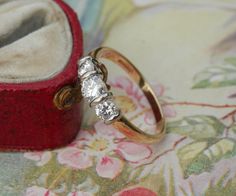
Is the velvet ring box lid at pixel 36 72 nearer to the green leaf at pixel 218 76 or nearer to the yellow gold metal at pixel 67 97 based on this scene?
the yellow gold metal at pixel 67 97

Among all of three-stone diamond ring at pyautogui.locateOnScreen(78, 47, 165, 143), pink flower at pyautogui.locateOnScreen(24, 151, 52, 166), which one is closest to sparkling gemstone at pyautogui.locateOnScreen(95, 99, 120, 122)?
three-stone diamond ring at pyautogui.locateOnScreen(78, 47, 165, 143)

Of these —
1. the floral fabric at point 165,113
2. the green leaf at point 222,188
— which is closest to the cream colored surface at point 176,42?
the floral fabric at point 165,113

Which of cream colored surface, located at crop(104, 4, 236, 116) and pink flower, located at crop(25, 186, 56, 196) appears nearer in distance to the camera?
pink flower, located at crop(25, 186, 56, 196)

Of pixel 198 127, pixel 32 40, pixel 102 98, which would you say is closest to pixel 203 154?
pixel 198 127

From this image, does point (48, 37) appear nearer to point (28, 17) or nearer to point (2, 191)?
point (28, 17)

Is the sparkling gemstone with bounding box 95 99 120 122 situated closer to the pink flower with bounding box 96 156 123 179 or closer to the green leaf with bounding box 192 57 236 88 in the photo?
the pink flower with bounding box 96 156 123 179

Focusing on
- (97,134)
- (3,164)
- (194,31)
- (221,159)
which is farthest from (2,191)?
(194,31)
